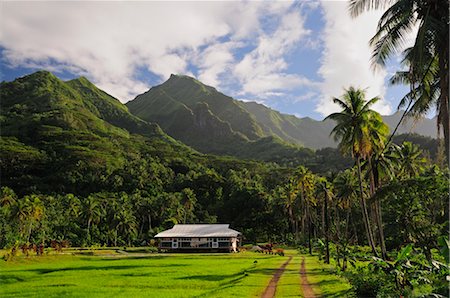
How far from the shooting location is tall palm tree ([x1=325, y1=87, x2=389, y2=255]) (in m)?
31.2

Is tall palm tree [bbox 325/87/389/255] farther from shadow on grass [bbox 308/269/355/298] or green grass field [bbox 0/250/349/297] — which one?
green grass field [bbox 0/250/349/297]

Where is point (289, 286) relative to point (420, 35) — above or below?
below

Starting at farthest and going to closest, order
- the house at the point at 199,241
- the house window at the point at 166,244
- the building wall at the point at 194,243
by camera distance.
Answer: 1. the house window at the point at 166,244
2. the building wall at the point at 194,243
3. the house at the point at 199,241

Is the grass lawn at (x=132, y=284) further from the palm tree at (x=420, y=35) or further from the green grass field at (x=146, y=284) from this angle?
the palm tree at (x=420, y=35)

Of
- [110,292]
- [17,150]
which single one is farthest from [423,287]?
[17,150]

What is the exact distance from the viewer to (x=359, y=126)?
1230 inches

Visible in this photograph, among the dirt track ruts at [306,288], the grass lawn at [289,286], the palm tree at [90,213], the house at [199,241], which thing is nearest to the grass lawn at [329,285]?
the dirt track ruts at [306,288]

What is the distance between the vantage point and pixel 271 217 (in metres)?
91.1

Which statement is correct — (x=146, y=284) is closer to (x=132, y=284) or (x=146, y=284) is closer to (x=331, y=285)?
(x=132, y=284)

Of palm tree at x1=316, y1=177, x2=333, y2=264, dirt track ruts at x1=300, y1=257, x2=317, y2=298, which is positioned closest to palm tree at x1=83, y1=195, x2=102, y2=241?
palm tree at x1=316, y1=177, x2=333, y2=264

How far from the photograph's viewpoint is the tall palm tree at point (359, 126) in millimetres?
31172

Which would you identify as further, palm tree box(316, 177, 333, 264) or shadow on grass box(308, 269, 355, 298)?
palm tree box(316, 177, 333, 264)

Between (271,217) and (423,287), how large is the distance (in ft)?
251

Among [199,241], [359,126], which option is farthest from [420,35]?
[199,241]
